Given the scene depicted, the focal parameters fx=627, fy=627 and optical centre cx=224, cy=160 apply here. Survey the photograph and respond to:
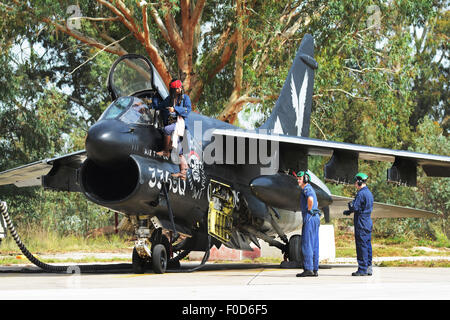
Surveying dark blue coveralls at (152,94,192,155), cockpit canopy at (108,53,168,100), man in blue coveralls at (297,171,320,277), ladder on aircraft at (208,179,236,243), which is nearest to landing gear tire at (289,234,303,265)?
ladder on aircraft at (208,179,236,243)

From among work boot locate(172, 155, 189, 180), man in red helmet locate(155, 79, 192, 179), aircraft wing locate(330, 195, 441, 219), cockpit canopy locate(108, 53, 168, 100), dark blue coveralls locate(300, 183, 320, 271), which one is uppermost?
cockpit canopy locate(108, 53, 168, 100)

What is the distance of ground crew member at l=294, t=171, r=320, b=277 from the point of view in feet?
35.1

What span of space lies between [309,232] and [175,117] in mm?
3049

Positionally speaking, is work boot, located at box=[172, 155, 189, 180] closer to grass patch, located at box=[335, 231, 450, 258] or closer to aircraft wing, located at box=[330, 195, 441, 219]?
aircraft wing, located at box=[330, 195, 441, 219]

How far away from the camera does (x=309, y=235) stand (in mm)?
10773

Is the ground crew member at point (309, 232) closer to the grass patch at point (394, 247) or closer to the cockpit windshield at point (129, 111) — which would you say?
the cockpit windshield at point (129, 111)

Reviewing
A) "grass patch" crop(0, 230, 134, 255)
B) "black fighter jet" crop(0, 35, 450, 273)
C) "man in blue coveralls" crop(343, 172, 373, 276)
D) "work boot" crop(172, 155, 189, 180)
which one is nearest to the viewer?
"black fighter jet" crop(0, 35, 450, 273)

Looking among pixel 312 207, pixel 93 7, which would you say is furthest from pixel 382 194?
pixel 312 207

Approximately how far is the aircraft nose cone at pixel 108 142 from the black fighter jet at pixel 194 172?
0.05 ft

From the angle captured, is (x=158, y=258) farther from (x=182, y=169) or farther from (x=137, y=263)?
(x=182, y=169)

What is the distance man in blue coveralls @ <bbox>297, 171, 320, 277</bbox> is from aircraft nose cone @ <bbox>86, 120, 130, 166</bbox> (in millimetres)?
3213

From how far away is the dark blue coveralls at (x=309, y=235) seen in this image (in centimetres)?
1071

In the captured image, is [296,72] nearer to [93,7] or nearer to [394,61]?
[394,61]
